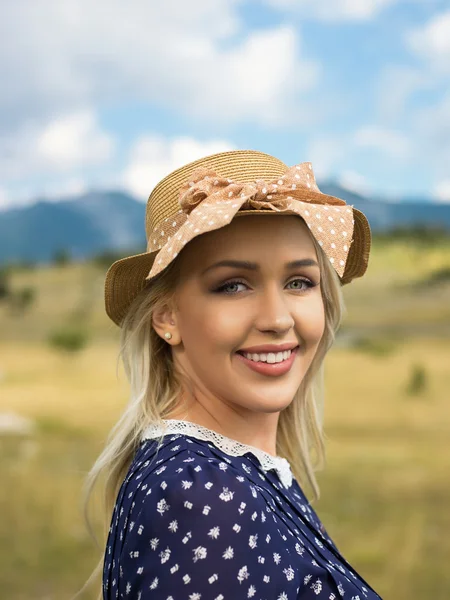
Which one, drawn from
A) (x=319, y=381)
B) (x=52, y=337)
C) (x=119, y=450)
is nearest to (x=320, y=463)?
(x=319, y=381)

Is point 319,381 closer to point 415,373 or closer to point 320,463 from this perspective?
point 320,463

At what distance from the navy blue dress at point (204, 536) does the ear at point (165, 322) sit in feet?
0.72

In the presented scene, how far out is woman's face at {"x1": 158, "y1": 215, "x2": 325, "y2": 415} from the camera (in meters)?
1.60

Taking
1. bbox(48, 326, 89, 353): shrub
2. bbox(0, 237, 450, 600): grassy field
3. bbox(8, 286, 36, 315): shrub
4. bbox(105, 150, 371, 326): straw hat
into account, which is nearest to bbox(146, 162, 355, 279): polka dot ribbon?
bbox(105, 150, 371, 326): straw hat

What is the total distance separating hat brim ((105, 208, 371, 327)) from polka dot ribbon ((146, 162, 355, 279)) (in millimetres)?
65

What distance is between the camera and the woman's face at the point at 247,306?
1.60 meters

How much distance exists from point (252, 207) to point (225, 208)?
12cm

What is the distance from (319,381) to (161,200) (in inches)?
33.0

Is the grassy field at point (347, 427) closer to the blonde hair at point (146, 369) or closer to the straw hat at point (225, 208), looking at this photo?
the blonde hair at point (146, 369)

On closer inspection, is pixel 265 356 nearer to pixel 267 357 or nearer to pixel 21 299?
pixel 267 357

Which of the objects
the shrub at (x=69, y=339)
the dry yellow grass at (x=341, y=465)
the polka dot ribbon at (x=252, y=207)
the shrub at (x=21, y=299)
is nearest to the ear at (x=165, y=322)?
the polka dot ribbon at (x=252, y=207)

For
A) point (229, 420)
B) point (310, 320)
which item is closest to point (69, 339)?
point (229, 420)

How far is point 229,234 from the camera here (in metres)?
1.60

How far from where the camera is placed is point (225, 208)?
151 centimetres
